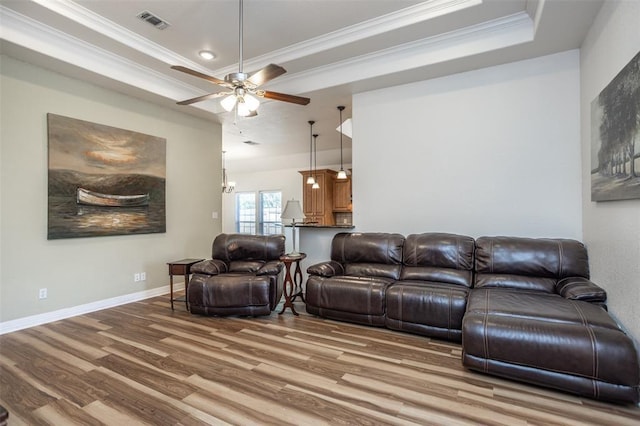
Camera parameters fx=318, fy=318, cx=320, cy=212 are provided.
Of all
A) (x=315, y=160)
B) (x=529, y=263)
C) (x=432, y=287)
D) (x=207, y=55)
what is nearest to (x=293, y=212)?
(x=432, y=287)

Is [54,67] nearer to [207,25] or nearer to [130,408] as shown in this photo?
[207,25]

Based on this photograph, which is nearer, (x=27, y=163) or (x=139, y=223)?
(x=27, y=163)

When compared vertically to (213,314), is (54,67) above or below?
above

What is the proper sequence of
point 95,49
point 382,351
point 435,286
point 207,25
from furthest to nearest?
point 95,49 → point 207,25 → point 435,286 → point 382,351

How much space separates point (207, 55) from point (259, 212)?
6538 millimetres

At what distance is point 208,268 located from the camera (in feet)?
12.7

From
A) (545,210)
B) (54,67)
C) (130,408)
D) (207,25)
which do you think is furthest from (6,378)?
(545,210)

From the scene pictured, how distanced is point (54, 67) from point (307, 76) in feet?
9.54

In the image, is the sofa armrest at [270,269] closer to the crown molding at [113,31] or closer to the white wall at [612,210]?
the crown molding at [113,31]

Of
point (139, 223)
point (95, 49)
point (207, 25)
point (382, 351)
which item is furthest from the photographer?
point (139, 223)

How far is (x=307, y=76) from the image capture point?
430 centimetres

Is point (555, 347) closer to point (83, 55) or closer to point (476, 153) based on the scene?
point (476, 153)

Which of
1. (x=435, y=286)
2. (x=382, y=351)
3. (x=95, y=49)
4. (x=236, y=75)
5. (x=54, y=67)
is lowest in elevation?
(x=382, y=351)

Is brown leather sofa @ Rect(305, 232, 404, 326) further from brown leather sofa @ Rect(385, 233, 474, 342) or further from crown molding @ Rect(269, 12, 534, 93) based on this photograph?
crown molding @ Rect(269, 12, 534, 93)
